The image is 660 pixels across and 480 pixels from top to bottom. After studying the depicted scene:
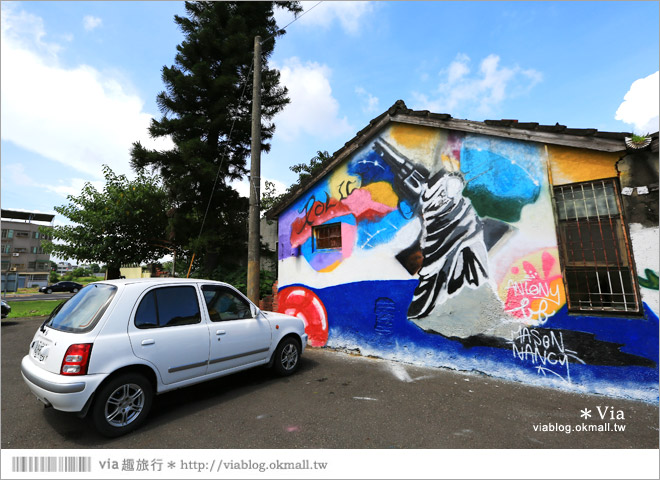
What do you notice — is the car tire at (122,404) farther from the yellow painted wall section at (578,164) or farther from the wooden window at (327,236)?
the yellow painted wall section at (578,164)

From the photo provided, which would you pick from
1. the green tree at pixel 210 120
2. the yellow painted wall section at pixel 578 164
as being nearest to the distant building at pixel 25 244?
the green tree at pixel 210 120

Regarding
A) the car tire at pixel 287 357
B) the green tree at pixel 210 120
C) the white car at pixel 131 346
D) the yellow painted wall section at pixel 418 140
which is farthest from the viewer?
the green tree at pixel 210 120

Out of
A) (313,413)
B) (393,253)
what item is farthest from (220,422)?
(393,253)

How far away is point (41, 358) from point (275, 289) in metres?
5.37

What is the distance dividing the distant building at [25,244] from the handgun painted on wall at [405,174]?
6764 centimetres

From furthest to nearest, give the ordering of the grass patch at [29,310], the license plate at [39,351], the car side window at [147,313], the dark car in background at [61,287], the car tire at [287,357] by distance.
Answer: the dark car in background at [61,287] → the grass patch at [29,310] → the car tire at [287,357] → the car side window at [147,313] → the license plate at [39,351]

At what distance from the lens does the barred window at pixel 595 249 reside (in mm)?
4242

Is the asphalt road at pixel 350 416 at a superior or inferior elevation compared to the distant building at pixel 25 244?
inferior

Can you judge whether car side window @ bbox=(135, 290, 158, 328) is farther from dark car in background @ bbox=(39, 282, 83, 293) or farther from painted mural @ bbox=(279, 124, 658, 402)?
dark car in background @ bbox=(39, 282, 83, 293)

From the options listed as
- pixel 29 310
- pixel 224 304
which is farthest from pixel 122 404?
pixel 29 310

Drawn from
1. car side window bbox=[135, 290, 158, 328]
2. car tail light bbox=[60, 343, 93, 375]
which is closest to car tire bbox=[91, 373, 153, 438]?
car tail light bbox=[60, 343, 93, 375]

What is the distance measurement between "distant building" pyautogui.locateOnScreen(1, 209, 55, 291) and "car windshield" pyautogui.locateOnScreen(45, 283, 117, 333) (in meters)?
65.9

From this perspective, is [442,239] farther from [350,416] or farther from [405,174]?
[350,416]

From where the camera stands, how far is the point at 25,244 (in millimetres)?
53188
